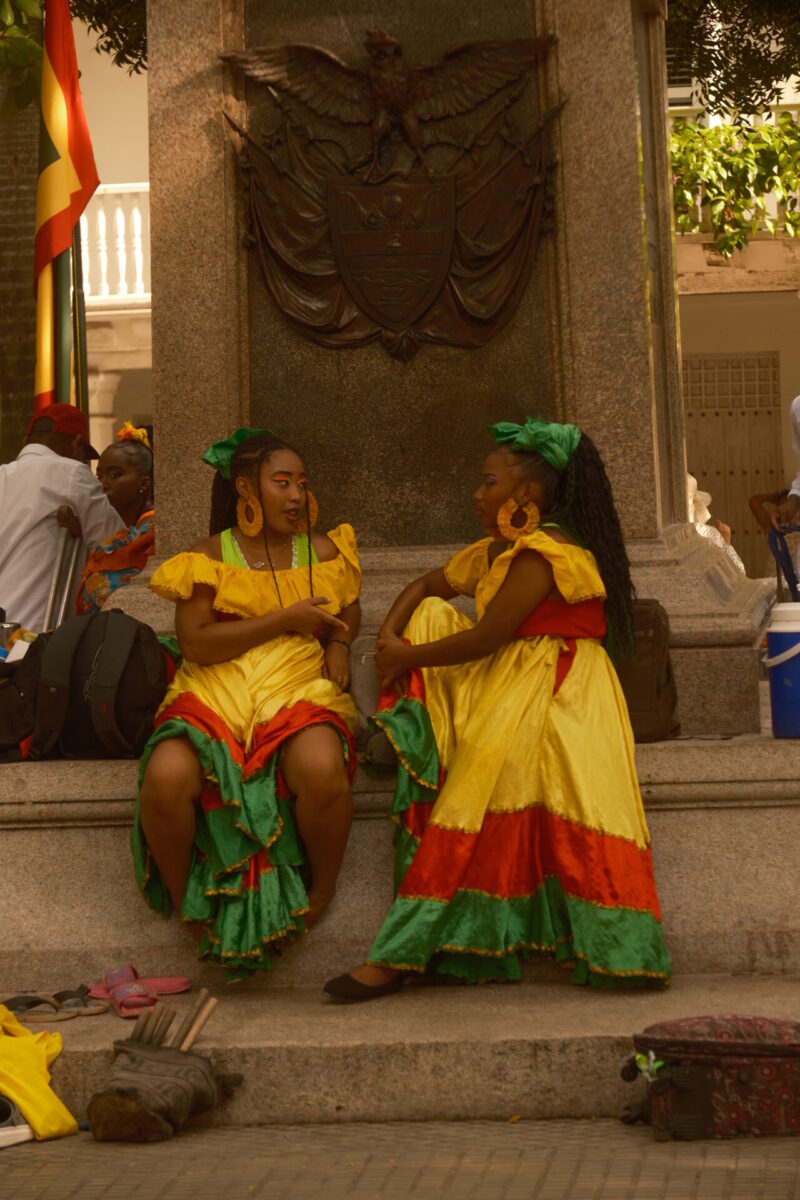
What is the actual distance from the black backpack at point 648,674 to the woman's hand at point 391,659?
0.70 metres

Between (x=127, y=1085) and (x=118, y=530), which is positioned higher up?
(x=118, y=530)

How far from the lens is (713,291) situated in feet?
67.9

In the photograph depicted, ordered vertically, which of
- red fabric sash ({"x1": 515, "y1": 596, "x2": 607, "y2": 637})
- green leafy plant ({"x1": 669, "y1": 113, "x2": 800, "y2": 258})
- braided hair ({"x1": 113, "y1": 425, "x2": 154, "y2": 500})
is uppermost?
green leafy plant ({"x1": 669, "y1": 113, "x2": 800, "y2": 258})

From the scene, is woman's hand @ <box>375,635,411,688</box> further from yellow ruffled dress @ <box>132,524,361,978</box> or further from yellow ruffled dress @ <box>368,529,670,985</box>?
yellow ruffled dress @ <box>132,524,361,978</box>

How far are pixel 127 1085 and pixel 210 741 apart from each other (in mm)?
1068

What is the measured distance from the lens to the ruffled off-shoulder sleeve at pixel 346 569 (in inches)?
226

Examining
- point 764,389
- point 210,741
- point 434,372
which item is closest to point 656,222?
point 434,372

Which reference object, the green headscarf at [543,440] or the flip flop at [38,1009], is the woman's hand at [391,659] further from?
the flip flop at [38,1009]

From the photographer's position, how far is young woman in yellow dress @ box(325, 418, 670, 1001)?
16.7ft

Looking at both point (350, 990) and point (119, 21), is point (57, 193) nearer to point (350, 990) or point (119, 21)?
point (119, 21)

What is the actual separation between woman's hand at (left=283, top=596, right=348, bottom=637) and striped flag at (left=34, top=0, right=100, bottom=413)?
4.51 metres

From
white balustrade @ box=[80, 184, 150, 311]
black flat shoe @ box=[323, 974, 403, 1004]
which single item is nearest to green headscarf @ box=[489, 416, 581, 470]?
black flat shoe @ box=[323, 974, 403, 1004]

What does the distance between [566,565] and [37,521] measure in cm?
298

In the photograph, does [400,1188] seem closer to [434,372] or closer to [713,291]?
[434,372]
